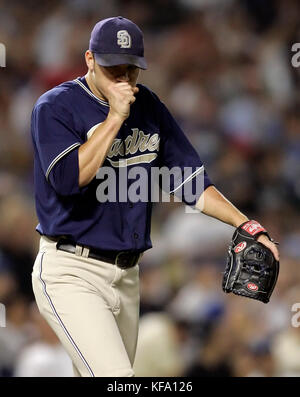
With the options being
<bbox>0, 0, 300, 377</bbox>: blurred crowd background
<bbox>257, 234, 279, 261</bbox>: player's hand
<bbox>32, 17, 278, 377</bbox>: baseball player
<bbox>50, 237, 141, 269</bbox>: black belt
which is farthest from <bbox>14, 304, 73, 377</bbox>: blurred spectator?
<bbox>257, 234, 279, 261</bbox>: player's hand

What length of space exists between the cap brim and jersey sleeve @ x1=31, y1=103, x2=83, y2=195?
178mm

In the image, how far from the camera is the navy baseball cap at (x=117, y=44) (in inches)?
85.2

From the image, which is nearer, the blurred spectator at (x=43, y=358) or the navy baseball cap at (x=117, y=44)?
the navy baseball cap at (x=117, y=44)

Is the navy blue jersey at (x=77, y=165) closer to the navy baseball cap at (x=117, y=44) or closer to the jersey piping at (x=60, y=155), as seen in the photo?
the jersey piping at (x=60, y=155)

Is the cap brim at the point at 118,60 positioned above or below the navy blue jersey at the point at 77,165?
above

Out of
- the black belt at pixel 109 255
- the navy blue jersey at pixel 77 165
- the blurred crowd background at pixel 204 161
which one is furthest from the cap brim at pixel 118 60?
the blurred crowd background at pixel 204 161

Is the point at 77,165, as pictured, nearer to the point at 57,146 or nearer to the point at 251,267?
the point at 57,146

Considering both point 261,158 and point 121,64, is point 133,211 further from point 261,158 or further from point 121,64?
point 261,158

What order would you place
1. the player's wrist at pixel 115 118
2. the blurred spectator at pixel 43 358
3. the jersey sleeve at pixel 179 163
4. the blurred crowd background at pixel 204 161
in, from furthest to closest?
the blurred crowd background at pixel 204 161, the blurred spectator at pixel 43 358, the jersey sleeve at pixel 179 163, the player's wrist at pixel 115 118

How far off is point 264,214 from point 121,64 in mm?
2375

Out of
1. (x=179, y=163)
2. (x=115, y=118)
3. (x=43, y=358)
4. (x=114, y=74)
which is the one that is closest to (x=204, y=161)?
(x=43, y=358)

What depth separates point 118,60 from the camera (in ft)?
7.06
